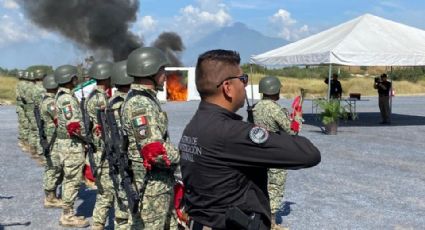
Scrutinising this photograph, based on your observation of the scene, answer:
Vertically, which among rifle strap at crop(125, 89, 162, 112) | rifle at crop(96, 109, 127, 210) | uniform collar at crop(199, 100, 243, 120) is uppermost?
uniform collar at crop(199, 100, 243, 120)

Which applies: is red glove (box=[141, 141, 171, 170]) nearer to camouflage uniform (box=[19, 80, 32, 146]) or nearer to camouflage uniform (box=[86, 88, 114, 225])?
camouflage uniform (box=[86, 88, 114, 225])

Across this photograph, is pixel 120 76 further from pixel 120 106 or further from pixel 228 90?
pixel 228 90

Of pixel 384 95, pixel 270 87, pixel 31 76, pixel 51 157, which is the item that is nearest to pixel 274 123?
pixel 270 87

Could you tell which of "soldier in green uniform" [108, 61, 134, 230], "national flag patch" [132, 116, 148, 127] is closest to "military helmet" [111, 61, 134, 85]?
"soldier in green uniform" [108, 61, 134, 230]

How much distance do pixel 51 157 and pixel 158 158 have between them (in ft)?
11.8

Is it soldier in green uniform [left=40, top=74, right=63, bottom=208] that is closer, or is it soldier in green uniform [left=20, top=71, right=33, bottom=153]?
soldier in green uniform [left=40, top=74, right=63, bottom=208]

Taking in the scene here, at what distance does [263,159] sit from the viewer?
6.83 ft

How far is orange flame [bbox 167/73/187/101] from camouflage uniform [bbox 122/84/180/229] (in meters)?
25.8

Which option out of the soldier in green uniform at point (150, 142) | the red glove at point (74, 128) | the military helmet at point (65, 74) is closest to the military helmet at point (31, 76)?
the military helmet at point (65, 74)

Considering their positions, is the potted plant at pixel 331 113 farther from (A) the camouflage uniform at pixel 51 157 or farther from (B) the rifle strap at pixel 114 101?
(B) the rifle strap at pixel 114 101

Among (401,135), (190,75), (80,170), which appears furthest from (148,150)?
(190,75)

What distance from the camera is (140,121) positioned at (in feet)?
12.7

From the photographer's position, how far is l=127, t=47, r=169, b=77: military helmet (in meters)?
4.12

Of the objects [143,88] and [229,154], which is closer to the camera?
[229,154]
